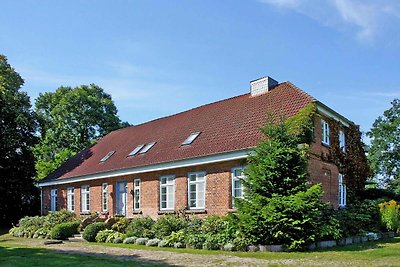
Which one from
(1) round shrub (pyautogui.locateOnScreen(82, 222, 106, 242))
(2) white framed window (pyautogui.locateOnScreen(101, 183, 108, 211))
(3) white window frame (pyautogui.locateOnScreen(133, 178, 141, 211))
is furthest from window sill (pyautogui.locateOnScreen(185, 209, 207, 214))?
(2) white framed window (pyautogui.locateOnScreen(101, 183, 108, 211))

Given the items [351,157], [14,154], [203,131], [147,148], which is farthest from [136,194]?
[14,154]

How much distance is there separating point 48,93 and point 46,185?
20.0m

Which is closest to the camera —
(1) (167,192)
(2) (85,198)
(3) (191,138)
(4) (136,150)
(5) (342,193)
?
(5) (342,193)

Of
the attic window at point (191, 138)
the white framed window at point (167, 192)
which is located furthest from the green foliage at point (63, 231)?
the attic window at point (191, 138)

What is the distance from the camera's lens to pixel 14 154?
3812 cm

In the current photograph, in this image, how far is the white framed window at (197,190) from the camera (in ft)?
69.8

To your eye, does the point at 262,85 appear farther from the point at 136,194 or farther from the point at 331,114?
the point at 136,194

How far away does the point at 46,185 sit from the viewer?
34.2 m

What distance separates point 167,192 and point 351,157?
9952mm

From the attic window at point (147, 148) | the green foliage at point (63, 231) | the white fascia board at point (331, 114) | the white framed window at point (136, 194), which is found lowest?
the green foliage at point (63, 231)

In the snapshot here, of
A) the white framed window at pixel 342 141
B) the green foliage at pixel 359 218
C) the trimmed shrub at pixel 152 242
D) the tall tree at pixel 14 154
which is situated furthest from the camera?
the tall tree at pixel 14 154

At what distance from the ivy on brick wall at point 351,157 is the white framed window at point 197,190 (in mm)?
5976

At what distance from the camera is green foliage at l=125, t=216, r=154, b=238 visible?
19.9 m

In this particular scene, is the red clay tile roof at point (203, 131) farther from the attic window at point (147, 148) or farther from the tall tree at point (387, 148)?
the tall tree at point (387, 148)
